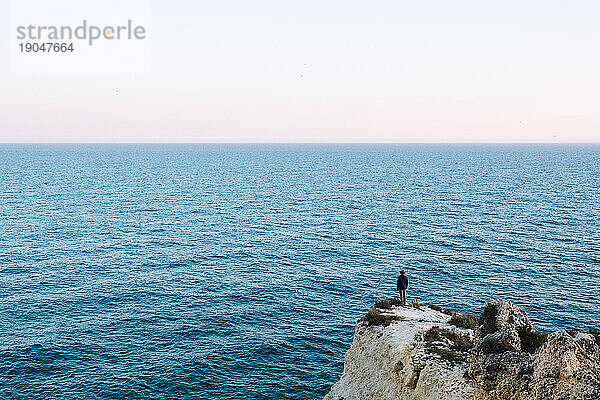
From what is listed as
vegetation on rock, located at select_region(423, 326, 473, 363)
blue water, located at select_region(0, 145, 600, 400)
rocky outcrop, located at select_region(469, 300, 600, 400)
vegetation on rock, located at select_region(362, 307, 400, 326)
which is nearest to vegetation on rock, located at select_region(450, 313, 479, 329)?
vegetation on rock, located at select_region(423, 326, 473, 363)

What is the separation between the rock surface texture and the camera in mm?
25047

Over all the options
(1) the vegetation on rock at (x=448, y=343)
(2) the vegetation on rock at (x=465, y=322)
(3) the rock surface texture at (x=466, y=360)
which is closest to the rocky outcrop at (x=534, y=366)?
(3) the rock surface texture at (x=466, y=360)

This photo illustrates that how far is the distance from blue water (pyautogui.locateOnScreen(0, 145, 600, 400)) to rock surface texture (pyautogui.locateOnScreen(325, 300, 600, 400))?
9.60 metres

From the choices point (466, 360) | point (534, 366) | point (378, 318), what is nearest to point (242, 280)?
point (378, 318)

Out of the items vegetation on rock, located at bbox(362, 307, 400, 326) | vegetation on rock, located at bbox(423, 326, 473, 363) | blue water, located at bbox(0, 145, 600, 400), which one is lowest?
blue water, located at bbox(0, 145, 600, 400)

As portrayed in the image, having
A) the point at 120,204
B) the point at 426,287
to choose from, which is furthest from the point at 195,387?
the point at 120,204

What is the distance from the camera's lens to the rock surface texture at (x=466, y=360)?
25047 mm

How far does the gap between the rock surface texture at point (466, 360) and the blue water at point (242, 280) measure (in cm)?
960

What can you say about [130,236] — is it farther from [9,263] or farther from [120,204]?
[120,204]

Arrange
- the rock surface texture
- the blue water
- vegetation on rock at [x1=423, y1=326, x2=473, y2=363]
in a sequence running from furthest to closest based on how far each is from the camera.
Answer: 1. the blue water
2. vegetation on rock at [x1=423, y1=326, x2=473, y2=363]
3. the rock surface texture

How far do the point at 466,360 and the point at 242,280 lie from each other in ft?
141

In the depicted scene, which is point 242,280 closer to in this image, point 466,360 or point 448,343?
point 448,343

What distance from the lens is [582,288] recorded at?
62125 mm

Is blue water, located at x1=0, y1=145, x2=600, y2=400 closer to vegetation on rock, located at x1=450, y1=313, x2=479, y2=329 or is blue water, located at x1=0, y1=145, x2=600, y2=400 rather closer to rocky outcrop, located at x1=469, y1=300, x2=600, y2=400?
vegetation on rock, located at x1=450, y1=313, x2=479, y2=329
